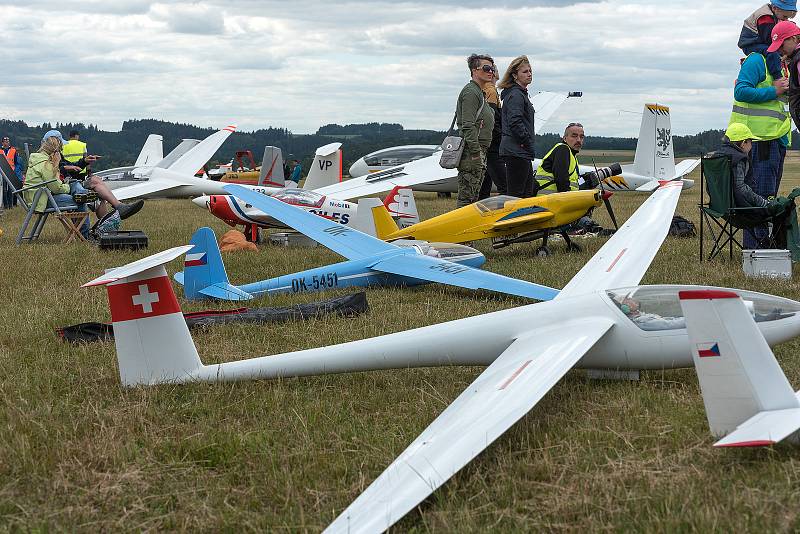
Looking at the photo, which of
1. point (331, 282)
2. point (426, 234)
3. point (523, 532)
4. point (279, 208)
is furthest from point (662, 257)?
point (523, 532)

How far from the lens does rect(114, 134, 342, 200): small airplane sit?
2005 cm

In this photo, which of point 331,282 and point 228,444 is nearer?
point 228,444

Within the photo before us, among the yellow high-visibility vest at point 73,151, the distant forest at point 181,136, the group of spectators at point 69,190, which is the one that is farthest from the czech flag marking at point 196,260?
the distant forest at point 181,136

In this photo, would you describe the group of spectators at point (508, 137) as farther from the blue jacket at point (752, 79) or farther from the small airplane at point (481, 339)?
the small airplane at point (481, 339)

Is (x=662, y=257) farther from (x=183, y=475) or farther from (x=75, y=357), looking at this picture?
(x=183, y=475)

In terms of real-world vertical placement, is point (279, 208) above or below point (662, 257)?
above

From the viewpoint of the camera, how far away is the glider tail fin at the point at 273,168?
19.5 metres

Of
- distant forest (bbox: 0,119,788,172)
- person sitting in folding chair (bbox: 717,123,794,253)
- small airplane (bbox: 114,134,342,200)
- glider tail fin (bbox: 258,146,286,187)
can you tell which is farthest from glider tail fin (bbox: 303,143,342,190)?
distant forest (bbox: 0,119,788,172)

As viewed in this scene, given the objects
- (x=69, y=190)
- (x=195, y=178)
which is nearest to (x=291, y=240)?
(x=69, y=190)

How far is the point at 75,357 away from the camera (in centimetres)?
533

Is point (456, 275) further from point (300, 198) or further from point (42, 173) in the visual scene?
point (42, 173)

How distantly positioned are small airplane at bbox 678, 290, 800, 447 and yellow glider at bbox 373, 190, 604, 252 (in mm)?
6068

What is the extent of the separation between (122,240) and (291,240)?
2.29 m

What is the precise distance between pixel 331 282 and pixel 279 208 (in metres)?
2.16
